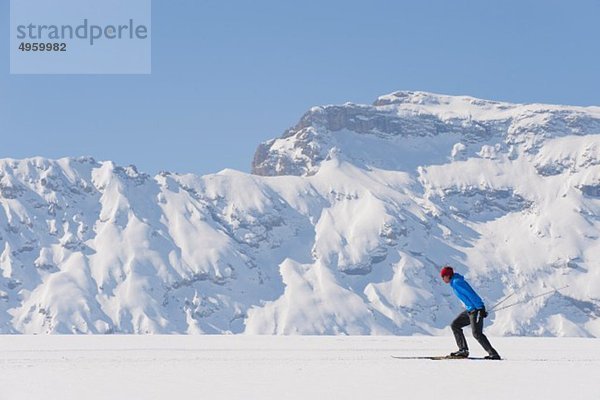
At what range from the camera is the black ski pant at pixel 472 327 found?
55.2 feet

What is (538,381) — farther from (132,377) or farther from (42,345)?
(42,345)

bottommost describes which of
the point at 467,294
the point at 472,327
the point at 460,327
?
the point at 460,327

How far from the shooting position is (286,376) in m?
13.0

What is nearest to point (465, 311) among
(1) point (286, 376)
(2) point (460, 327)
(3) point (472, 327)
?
(3) point (472, 327)

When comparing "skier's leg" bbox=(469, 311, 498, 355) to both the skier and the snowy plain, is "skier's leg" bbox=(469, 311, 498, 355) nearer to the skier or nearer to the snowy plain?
the skier

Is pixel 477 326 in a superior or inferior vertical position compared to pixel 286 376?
inferior

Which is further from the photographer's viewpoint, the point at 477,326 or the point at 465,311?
the point at 465,311

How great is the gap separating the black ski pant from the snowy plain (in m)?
0.58

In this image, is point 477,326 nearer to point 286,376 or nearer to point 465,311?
point 465,311

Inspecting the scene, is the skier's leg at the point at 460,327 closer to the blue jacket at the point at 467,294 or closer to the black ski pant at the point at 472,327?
the black ski pant at the point at 472,327

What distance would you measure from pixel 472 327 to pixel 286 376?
5.21 meters

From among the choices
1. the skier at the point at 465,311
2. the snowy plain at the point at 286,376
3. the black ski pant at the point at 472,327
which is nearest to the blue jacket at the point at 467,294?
the skier at the point at 465,311

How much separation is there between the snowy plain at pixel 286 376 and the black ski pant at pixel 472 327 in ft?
1.92

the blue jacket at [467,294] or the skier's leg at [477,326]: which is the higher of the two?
the blue jacket at [467,294]
